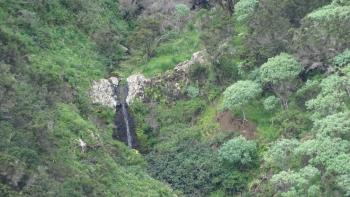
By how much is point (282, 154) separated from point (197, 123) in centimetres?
1028

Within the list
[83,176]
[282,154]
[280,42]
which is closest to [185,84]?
[280,42]

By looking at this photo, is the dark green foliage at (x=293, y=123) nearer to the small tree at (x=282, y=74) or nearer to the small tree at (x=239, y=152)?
the small tree at (x=282, y=74)

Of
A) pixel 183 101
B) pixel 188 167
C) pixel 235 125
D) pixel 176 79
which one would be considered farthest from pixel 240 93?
pixel 176 79

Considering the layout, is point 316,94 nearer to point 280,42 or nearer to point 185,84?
point 280,42

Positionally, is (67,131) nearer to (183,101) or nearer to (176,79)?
(183,101)

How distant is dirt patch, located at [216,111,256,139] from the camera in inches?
2035

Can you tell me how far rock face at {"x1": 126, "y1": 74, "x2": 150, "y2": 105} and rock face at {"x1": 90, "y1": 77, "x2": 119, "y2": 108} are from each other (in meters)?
1.03

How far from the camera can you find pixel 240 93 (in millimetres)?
51406

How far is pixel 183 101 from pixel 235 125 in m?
5.67

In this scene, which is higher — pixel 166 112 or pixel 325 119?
pixel 325 119

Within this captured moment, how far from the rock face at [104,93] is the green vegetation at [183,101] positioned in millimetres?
701

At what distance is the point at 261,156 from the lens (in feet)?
162

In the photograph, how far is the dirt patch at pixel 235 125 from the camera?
51.7m

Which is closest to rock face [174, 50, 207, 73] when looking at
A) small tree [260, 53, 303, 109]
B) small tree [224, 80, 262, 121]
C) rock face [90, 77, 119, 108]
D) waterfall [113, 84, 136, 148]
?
waterfall [113, 84, 136, 148]
